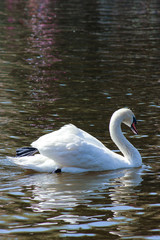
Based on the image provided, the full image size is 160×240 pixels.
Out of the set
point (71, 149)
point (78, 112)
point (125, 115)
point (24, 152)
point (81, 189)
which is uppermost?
point (125, 115)

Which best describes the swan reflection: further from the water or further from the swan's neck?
the swan's neck

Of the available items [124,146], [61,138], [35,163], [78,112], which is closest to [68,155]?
[61,138]

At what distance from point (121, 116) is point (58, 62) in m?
9.72

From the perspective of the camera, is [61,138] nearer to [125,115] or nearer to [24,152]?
[24,152]

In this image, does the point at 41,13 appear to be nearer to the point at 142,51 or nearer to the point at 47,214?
the point at 142,51

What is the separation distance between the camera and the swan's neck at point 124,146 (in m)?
9.92

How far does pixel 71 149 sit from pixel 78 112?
3.89 metres

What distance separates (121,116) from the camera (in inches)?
402

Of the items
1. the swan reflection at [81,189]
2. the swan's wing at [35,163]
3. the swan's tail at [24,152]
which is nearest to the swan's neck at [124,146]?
the swan reflection at [81,189]

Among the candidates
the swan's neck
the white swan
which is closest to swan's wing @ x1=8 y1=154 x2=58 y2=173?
the white swan

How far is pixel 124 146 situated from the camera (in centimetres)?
1020

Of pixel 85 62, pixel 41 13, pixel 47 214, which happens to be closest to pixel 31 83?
pixel 85 62

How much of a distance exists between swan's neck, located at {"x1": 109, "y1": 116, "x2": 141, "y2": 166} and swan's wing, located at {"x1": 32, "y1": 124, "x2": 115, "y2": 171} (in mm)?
599

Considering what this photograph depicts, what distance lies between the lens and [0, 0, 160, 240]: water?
23.2 feet
